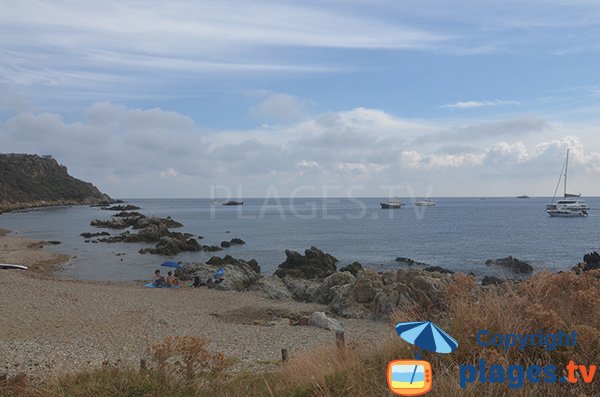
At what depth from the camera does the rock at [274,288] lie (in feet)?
76.5

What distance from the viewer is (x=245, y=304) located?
2088cm

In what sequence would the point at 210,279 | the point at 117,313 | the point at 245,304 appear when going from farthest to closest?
the point at 210,279, the point at 245,304, the point at 117,313

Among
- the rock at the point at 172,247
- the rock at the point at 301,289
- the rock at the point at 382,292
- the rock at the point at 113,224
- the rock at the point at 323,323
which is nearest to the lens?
the rock at the point at 323,323

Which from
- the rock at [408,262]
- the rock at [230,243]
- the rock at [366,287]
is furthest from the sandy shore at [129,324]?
the rock at [230,243]

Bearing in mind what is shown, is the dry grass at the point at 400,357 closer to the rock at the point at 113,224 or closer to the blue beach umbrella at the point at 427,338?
the blue beach umbrella at the point at 427,338

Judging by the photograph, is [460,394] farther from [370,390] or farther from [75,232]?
[75,232]

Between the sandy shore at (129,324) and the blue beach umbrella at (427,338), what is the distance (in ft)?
14.5

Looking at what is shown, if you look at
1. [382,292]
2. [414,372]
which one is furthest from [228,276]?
[414,372]

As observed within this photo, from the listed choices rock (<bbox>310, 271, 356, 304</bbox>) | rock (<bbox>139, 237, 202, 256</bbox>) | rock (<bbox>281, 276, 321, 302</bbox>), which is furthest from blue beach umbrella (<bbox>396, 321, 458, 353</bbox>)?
rock (<bbox>139, 237, 202, 256</bbox>)

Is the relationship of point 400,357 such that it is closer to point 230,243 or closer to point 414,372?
point 414,372

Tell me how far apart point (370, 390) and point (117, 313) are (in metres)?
14.4

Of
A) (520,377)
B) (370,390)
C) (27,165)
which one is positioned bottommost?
(370,390)

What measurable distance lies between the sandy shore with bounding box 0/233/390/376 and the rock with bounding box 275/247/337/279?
583 cm

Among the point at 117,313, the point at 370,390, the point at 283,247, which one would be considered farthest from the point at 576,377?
the point at 283,247
